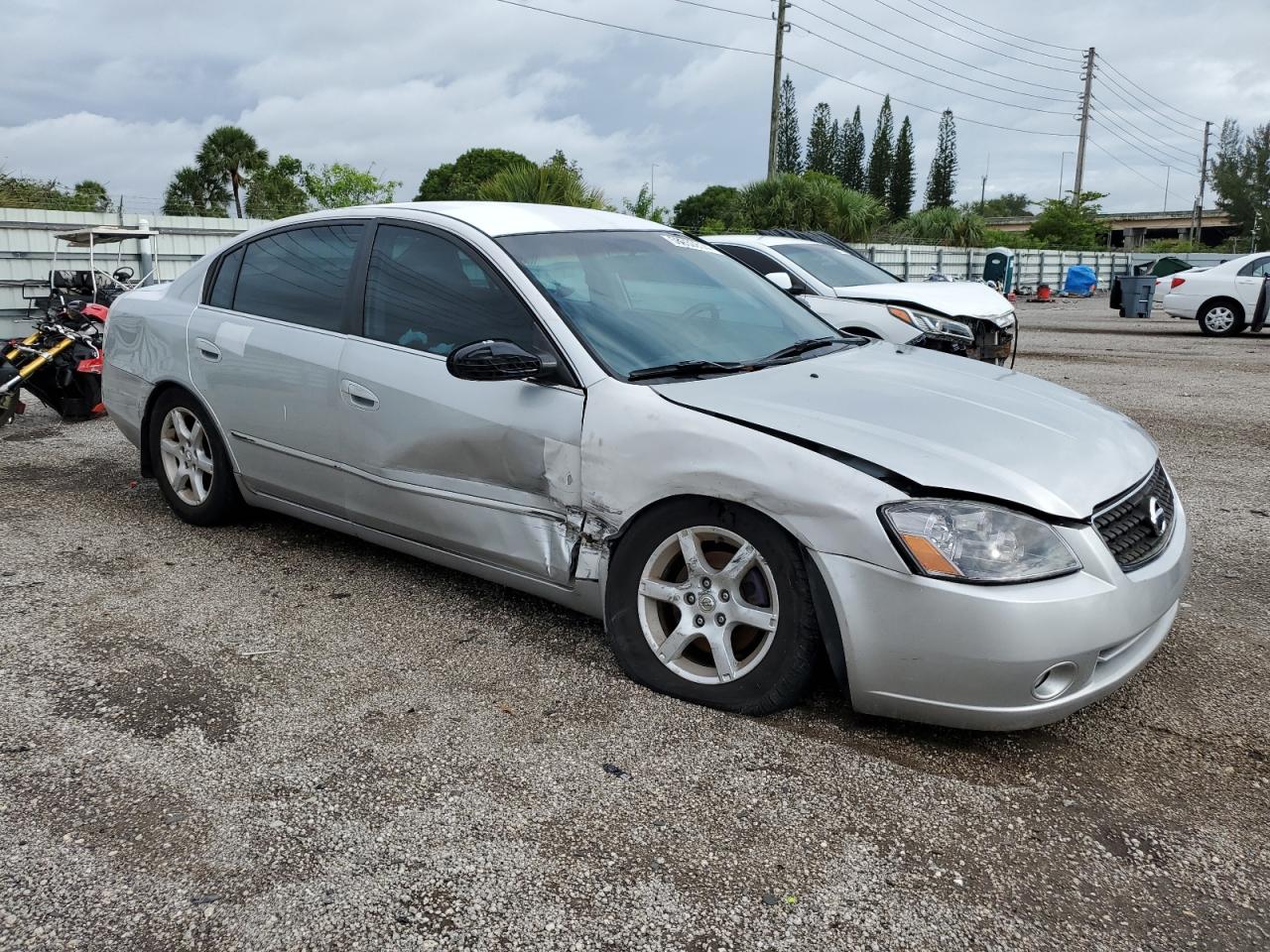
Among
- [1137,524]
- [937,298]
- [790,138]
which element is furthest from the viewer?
[790,138]

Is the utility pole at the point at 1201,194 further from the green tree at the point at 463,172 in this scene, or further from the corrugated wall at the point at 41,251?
the corrugated wall at the point at 41,251

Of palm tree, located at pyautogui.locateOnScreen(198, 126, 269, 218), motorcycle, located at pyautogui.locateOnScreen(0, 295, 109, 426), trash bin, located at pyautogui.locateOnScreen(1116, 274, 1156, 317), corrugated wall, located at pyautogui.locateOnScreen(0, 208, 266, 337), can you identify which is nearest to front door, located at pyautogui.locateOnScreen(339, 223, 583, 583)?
motorcycle, located at pyautogui.locateOnScreen(0, 295, 109, 426)

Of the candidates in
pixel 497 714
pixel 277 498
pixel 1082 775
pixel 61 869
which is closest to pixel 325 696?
pixel 497 714

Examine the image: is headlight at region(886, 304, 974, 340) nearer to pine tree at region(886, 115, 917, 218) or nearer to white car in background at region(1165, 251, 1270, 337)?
white car in background at region(1165, 251, 1270, 337)

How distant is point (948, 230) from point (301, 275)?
120 feet

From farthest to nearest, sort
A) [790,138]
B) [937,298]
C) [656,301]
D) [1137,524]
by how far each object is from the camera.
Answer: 1. [790,138]
2. [937,298]
3. [656,301]
4. [1137,524]

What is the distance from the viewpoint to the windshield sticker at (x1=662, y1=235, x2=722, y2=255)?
4.46m

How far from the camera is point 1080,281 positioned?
36.9 meters

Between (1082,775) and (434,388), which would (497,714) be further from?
(1082,775)

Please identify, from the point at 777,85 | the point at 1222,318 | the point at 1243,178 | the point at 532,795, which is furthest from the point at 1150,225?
the point at 532,795

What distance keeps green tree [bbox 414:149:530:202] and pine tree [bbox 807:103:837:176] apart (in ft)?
74.5

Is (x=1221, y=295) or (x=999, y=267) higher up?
(x=999, y=267)

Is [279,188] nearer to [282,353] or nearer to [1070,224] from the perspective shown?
[1070,224]

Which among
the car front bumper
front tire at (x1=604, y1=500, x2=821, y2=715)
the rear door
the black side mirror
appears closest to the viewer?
the car front bumper
